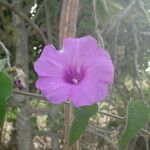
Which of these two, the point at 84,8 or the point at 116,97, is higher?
the point at 84,8

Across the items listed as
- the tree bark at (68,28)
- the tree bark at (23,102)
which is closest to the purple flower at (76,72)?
the tree bark at (68,28)

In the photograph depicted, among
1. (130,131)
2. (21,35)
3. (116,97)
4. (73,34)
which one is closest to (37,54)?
(21,35)

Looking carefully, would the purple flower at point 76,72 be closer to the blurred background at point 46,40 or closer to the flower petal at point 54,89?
the flower petal at point 54,89

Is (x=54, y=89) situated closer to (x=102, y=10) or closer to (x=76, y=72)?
(x=76, y=72)

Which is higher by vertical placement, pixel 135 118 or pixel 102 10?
pixel 102 10

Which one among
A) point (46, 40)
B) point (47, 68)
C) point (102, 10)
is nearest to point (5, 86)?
point (47, 68)

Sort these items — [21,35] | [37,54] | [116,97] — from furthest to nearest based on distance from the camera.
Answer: [116,97] → [37,54] → [21,35]

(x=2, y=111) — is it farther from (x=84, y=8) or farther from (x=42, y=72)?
(x=84, y=8)
